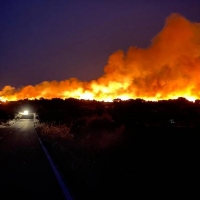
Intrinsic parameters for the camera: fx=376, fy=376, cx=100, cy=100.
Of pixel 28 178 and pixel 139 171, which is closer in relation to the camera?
pixel 139 171

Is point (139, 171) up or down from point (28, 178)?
up

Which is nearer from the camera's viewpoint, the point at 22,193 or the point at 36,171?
the point at 22,193

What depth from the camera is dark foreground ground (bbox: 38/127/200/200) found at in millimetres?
8037

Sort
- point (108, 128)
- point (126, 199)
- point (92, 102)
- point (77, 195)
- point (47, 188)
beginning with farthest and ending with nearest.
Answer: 1. point (92, 102)
2. point (108, 128)
3. point (47, 188)
4. point (77, 195)
5. point (126, 199)

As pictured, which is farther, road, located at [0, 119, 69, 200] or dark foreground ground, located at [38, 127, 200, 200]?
road, located at [0, 119, 69, 200]

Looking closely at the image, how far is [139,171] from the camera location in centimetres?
1011

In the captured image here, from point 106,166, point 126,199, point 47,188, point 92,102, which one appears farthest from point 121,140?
point 92,102

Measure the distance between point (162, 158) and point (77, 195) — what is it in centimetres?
392

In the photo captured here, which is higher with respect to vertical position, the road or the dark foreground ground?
the dark foreground ground

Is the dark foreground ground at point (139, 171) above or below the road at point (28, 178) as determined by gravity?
above

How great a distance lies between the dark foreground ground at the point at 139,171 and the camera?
26.4 feet

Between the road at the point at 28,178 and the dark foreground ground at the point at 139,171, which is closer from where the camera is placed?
the dark foreground ground at the point at 139,171

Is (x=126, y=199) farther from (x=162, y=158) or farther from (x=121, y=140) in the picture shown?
(x=121, y=140)

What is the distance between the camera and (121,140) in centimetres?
1820
